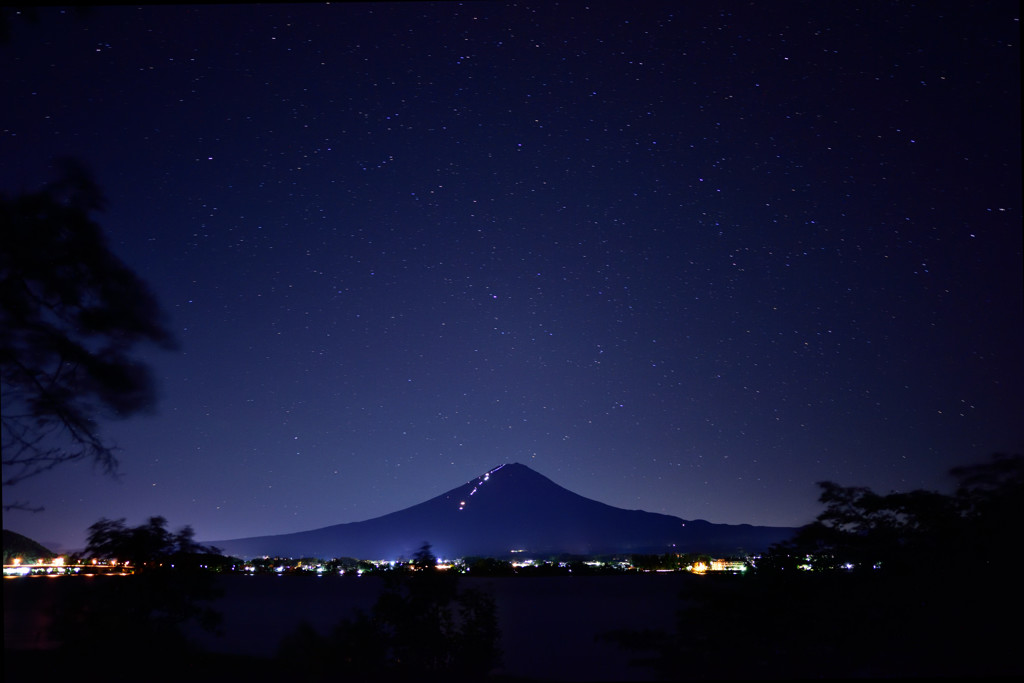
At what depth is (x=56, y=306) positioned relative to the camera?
3650mm

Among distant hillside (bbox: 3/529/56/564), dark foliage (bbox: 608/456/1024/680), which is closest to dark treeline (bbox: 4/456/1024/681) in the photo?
dark foliage (bbox: 608/456/1024/680)

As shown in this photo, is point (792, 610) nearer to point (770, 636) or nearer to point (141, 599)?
point (770, 636)

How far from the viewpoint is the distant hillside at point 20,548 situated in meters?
3.74

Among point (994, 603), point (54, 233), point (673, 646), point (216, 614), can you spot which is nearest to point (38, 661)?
point (216, 614)

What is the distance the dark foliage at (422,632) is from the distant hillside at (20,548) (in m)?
1.85

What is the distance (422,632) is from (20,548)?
2983mm

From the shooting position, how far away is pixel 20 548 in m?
3.85

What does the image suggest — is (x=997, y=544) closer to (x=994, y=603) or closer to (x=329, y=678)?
(x=994, y=603)

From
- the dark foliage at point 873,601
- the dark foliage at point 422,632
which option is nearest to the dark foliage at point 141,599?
the dark foliage at point 422,632

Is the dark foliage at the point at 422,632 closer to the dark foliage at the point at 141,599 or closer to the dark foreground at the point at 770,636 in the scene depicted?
the dark foreground at the point at 770,636

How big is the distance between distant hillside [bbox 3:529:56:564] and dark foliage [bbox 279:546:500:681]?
1.85 metres

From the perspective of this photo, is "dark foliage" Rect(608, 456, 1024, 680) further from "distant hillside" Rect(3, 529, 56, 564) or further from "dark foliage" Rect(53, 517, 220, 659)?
"distant hillside" Rect(3, 529, 56, 564)

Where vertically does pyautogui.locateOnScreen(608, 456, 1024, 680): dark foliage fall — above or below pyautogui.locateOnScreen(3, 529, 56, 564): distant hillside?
below

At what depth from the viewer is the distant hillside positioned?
3740 mm
